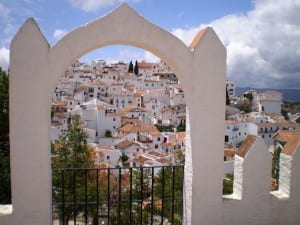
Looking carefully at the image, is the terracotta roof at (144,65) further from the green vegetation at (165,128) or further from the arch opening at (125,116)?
the green vegetation at (165,128)

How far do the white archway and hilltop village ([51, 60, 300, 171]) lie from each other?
24.3 metres

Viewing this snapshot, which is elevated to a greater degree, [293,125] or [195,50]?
[195,50]

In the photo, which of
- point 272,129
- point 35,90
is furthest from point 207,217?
point 272,129

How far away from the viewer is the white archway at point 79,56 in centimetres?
341

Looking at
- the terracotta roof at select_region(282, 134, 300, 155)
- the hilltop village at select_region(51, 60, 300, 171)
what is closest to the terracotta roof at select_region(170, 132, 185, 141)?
the hilltop village at select_region(51, 60, 300, 171)

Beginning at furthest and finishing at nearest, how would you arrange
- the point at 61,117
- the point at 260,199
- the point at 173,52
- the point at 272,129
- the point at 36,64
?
the point at 272,129 < the point at 61,117 < the point at 260,199 < the point at 173,52 < the point at 36,64

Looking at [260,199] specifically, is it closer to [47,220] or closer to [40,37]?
[47,220]

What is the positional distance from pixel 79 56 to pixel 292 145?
3031 mm

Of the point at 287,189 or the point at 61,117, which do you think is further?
the point at 61,117

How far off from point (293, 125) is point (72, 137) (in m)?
47.2

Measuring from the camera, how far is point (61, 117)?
43.8 metres

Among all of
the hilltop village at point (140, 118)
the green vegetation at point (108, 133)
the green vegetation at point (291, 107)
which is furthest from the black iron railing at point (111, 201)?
the green vegetation at point (291, 107)

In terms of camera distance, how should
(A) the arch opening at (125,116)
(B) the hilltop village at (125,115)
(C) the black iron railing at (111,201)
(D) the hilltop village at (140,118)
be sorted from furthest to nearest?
(D) the hilltop village at (140,118) → (B) the hilltop village at (125,115) → (A) the arch opening at (125,116) → (C) the black iron railing at (111,201)

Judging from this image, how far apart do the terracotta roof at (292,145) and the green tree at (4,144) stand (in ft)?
26.6
